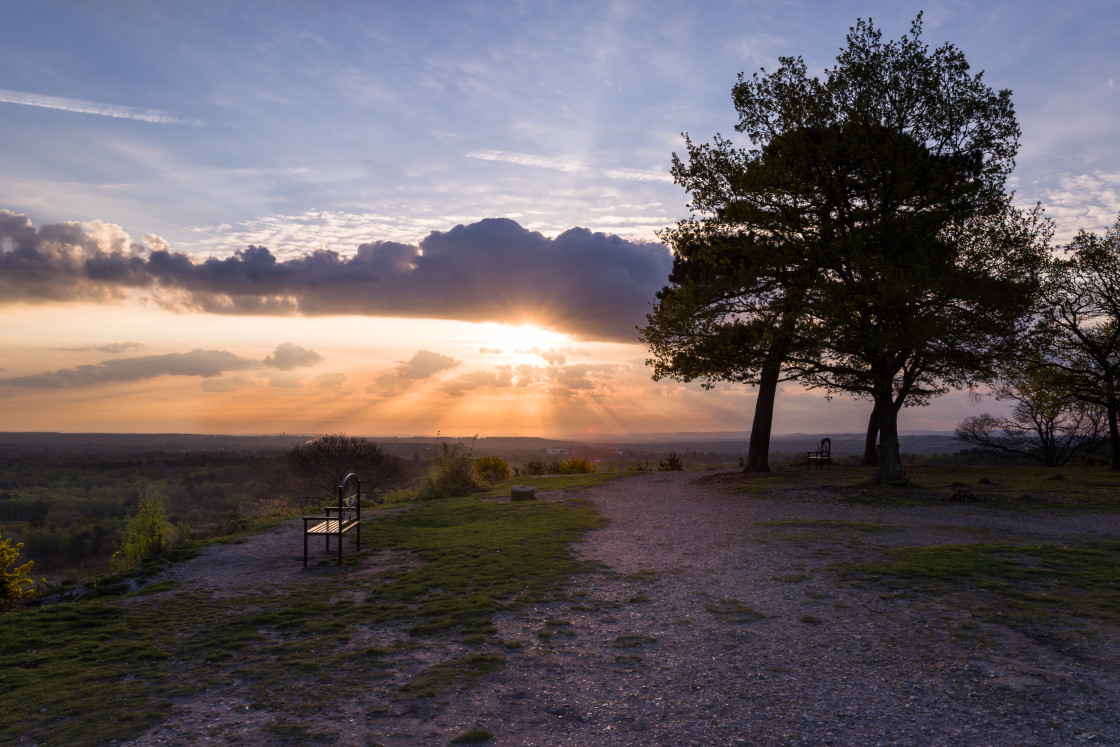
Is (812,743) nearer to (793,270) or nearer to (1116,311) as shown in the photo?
(793,270)

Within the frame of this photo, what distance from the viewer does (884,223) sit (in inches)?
667

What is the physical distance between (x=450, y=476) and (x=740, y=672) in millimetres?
16789

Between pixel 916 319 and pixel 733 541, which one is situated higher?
pixel 916 319

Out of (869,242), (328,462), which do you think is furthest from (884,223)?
(328,462)

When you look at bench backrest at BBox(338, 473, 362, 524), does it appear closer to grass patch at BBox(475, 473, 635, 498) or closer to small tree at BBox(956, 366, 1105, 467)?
grass patch at BBox(475, 473, 635, 498)

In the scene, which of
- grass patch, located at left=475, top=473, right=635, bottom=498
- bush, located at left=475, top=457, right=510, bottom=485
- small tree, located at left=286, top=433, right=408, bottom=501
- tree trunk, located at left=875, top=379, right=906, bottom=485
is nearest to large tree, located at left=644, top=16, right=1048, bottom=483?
tree trunk, located at left=875, top=379, right=906, bottom=485

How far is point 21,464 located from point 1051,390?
8842 centimetres

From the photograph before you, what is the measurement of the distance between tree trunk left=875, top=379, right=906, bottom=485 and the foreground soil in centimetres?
967

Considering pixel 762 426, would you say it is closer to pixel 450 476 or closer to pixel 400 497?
pixel 450 476

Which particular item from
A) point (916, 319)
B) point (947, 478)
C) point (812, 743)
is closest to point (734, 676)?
point (812, 743)

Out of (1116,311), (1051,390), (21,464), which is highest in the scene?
(1116,311)

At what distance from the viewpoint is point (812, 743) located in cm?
406

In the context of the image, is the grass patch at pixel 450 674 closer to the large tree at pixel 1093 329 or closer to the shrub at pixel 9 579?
the shrub at pixel 9 579

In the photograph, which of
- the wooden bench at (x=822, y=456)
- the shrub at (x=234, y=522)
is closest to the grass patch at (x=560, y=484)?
the shrub at (x=234, y=522)
